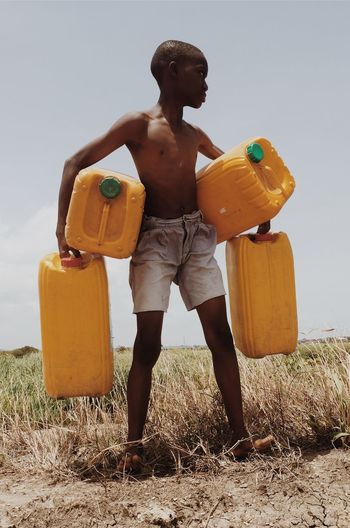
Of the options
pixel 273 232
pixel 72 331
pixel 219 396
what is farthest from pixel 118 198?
pixel 219 396

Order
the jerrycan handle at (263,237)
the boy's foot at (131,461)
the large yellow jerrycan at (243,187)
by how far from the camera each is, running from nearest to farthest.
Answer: the boy's foot at (131,461), the large yellow jerrycan at (243,187), the jerrycan handle at (263,237)

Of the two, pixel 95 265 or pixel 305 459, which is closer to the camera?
pixel 305 459

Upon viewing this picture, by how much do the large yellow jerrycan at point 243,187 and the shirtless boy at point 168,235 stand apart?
0.28 ft

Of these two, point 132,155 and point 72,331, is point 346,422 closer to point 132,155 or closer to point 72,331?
point 72,331

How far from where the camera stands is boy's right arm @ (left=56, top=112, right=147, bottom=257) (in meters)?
2.84

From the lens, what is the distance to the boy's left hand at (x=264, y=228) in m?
3.15

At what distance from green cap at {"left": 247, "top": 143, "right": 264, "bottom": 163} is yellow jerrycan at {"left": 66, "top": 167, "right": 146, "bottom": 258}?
600 millimetres

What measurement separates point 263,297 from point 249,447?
0.77 meters

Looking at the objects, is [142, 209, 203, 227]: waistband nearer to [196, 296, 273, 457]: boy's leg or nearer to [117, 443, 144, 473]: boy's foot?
[196, 296, 273, 457]: boy's leg

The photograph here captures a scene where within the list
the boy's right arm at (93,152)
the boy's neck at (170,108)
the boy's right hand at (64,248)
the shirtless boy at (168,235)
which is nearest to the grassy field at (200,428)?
the shirtless boy at (168,235)

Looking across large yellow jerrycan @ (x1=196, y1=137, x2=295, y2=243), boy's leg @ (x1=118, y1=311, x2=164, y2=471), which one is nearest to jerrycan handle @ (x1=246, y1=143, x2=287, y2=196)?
large yellow jerrycan @ (x1=196, y1=137, x2=295, y2=243)

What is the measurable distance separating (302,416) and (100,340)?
1159 millimetres

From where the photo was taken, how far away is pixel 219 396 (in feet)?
10.2

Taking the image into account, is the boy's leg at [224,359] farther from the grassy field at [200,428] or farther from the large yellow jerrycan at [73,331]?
the large yellow jerrycan at [73,331]
